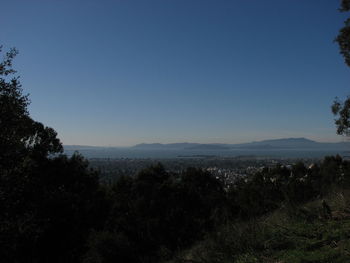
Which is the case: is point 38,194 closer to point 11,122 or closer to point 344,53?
point 11,122

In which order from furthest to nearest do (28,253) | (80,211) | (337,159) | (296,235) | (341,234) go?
(337,159)
(80,211)
(28,253)
(296,235)
(341,234)

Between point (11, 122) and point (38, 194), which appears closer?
point (11, 122)

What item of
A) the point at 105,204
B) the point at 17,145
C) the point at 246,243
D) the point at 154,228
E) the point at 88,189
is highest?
the point at 17,145

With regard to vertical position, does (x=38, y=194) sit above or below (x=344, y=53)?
below

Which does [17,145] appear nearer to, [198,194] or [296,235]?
[296,235]

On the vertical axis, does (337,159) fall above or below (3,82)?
below

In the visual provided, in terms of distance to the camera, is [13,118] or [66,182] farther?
[66,182]

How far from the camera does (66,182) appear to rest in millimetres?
17750

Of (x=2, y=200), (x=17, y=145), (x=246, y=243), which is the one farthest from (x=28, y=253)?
(x=246, y=243)

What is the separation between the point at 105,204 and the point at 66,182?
3323 millimetres

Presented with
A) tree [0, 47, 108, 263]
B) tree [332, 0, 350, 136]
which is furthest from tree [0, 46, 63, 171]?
tree [332, 0, 350, 136]

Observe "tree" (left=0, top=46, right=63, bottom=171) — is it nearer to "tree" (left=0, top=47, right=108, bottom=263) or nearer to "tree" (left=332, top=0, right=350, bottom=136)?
"tree" (left=0, top=47, right=108, bottom=263)

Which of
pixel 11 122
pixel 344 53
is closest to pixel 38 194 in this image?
pixel 11 122

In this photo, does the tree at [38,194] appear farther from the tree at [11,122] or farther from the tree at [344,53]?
the tree at [344,53]
